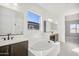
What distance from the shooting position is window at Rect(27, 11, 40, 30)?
6.77 feet

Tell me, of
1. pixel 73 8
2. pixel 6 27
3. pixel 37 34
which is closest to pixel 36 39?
pixel 37 34

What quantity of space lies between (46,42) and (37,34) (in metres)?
0.24

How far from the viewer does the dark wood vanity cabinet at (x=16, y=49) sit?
181 cm

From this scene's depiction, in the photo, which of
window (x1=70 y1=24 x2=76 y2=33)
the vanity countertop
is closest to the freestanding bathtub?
the vanity countertop

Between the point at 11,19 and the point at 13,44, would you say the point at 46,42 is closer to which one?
the point at 13,44

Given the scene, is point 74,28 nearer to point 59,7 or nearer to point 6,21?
point 59,7

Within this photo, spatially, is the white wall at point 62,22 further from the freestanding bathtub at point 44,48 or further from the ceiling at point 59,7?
the freestanding bathtub at point 44,48

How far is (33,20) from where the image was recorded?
2.08 metres

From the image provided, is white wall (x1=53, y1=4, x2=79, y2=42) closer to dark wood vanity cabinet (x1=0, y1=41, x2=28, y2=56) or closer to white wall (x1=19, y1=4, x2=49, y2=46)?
white wall (x1=19, y1=4, x2=49, y2=46)

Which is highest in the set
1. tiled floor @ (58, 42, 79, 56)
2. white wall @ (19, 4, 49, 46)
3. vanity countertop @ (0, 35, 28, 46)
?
white wall @ (19, 4, 49, 46)

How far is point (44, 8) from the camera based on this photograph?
2.08 m

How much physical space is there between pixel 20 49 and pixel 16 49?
0.09m

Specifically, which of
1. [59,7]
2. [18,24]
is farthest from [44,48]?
[59,7]

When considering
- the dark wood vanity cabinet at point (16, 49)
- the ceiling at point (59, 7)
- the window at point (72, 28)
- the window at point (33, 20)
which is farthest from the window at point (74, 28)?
the dark wood vanity cabinet at point (16, 49)
